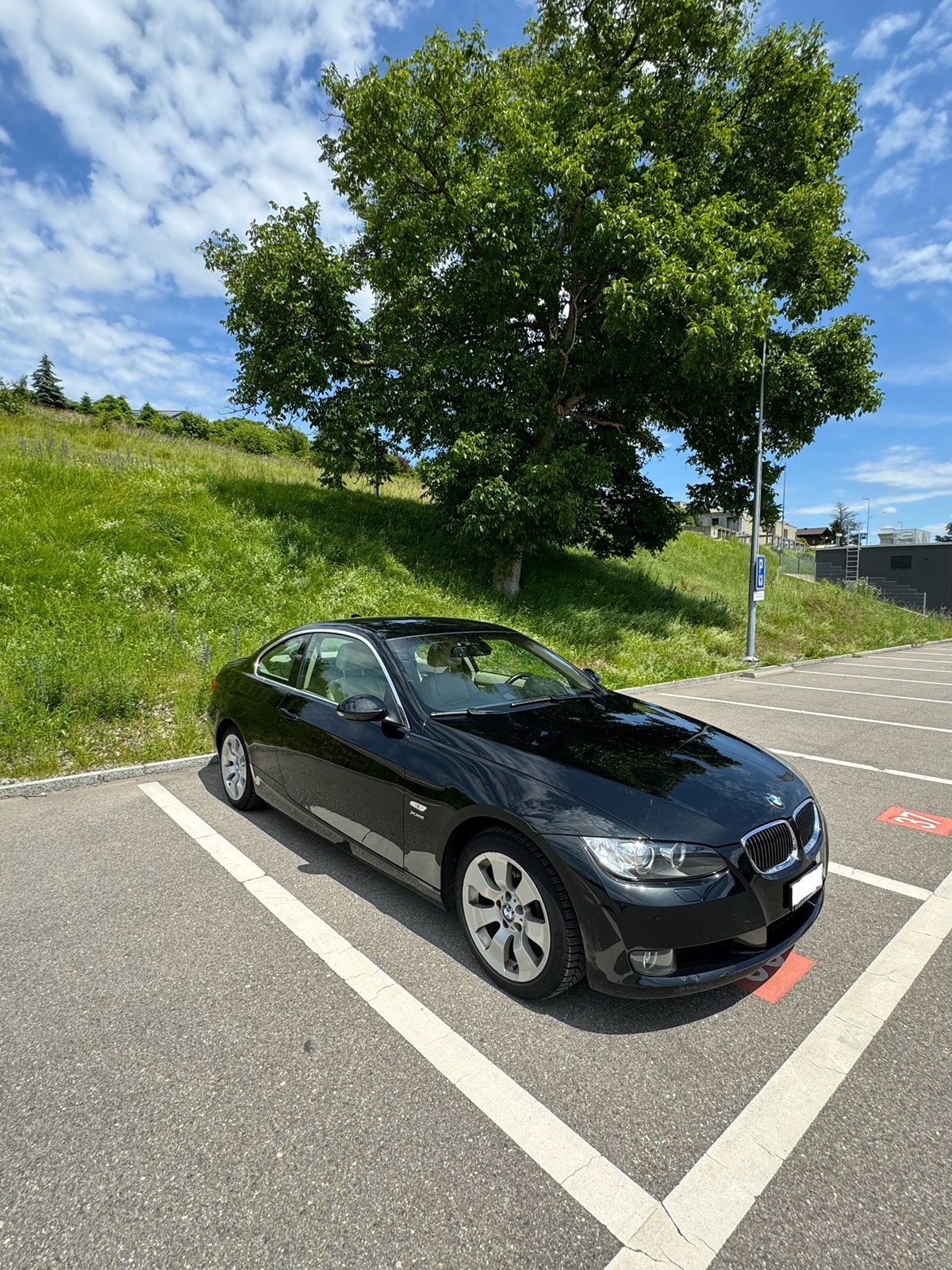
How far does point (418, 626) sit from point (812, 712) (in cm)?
722

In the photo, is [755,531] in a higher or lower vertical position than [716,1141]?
higher

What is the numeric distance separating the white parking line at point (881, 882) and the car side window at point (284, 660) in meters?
3.61

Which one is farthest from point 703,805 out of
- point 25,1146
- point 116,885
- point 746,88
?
point 746,88

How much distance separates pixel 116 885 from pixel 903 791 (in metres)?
5.97

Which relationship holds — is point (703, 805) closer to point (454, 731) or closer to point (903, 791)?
point (454, 731)

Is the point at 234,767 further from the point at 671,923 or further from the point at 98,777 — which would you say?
the point at 671,923

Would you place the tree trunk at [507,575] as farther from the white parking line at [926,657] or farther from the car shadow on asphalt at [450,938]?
the white parking line at [926,657]

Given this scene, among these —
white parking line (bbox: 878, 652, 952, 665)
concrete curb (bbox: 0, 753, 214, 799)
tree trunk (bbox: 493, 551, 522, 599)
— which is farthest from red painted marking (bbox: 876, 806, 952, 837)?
white parking line (bbox: 878, 652, 952, 665)

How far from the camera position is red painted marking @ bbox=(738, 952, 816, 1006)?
2629mm

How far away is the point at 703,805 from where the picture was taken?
8.27ft

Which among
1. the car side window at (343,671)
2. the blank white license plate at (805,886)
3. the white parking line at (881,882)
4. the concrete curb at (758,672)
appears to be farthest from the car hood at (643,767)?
the concrete curb at (758,672)

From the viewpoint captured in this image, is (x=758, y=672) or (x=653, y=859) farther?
(x=758, y=672)

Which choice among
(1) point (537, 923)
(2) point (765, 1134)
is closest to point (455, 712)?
(1) point (537, 923)

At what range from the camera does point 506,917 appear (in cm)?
260
